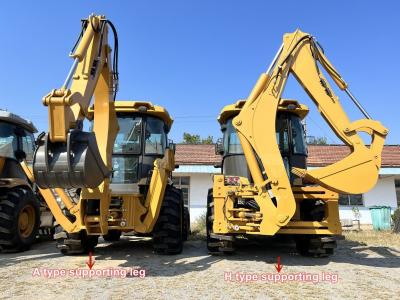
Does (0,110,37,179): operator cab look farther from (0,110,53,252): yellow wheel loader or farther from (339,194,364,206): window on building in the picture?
(339,194,364,206): window on building

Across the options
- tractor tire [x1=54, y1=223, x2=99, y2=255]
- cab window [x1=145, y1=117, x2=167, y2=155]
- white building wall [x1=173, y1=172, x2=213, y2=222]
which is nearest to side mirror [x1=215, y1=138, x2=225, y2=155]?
cab window [x1=145, y1=117, x2=167, y2=155]

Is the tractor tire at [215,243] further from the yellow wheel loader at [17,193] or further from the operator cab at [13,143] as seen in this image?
the operator cab at [13,143]

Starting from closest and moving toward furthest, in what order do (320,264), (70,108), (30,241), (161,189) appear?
1. (70,108)
2. (320,264)
3. (161,189)
4. (30,241)

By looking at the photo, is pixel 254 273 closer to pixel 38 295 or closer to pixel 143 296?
pixel 143 296

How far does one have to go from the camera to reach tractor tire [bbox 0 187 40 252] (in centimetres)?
789

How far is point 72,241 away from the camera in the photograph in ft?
24.1

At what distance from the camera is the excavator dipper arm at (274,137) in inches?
253

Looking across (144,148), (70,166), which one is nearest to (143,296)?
(70,166)

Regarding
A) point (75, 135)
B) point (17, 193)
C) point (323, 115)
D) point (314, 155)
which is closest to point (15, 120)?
point (17, 193)

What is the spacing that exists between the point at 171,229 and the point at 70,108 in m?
3.21

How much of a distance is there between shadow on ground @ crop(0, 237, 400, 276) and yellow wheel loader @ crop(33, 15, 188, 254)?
1.45ft

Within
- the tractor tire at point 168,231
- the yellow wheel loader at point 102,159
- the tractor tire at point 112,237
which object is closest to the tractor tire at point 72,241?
the yellow wheel loader at point 102,159

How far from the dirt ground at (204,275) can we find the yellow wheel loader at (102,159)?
1.92 feet

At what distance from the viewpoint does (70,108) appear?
5.27 metres
